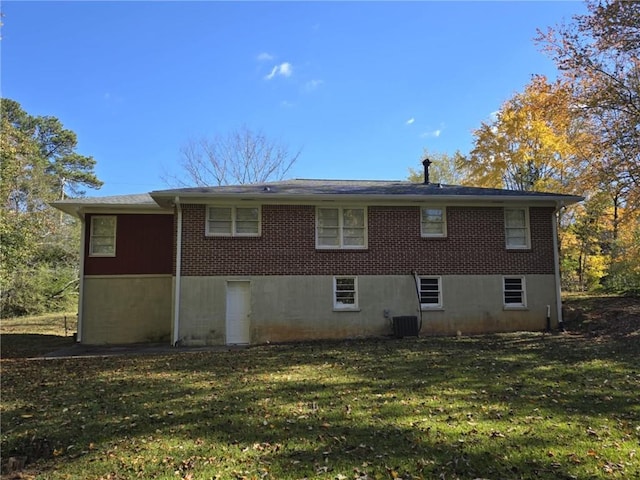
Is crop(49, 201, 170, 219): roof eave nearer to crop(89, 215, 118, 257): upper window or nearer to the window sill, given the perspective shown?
crop(89, 215, 118, 257): upper window

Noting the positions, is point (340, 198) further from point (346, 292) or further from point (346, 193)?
point (346, 292)

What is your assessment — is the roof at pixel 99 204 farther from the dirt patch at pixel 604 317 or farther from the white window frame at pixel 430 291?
the dirt patch at pixel 604 317

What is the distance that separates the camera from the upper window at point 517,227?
16.4 metres

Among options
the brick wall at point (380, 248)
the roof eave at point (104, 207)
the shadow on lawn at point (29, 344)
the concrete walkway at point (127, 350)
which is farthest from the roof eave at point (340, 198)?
the shadow on lawn at point (29, 344)

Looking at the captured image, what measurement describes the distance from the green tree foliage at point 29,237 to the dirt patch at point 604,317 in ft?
76.4

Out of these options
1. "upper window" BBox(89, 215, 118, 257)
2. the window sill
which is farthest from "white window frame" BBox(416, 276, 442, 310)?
"upper window" BBox(89, 215, 118, 257)

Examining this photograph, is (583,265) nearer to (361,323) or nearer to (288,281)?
(361,323)

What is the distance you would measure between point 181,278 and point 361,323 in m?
5.79

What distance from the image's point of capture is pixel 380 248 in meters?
15.7

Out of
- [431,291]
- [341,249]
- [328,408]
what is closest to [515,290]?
[431,291]

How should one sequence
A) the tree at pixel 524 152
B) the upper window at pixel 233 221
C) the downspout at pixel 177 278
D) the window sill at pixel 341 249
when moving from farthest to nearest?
1. the tree at pixel 524 152
2. the window sill at pixel 341 249
3. the upper window at pixel 233 221
4. the downspout at pixel 177 278

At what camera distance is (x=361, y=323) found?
602 inches

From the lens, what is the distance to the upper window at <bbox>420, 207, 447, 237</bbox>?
52.6ft

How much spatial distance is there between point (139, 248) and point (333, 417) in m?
12.5
